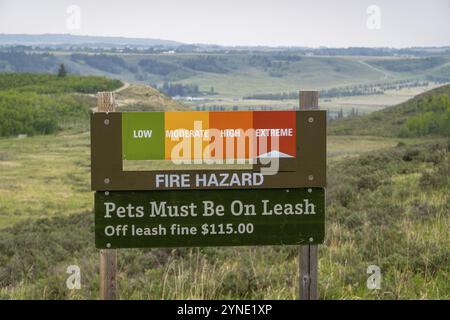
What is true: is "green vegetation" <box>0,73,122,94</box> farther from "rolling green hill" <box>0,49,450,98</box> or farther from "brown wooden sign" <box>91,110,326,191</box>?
"brown wooden sign" <box>91,110,326,191</box>

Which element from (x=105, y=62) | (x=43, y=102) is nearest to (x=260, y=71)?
(x=105, y=62)

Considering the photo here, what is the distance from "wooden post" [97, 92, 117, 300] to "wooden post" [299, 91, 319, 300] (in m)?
1.38

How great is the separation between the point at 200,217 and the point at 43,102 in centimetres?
7125

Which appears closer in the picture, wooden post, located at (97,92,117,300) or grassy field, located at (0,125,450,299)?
wooden post, located at (97,92,117,300)

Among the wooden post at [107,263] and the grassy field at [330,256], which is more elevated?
the wooden post at [107,263]

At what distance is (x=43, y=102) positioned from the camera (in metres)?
74.5

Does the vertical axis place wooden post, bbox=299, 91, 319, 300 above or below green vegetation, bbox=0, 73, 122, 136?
above

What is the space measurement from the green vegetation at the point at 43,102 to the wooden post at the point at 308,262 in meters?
60.0

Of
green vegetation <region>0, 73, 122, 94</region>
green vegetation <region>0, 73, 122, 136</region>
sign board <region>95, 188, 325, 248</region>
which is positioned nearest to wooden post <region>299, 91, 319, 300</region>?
sign board <region>95, 188, 325, 248</region>

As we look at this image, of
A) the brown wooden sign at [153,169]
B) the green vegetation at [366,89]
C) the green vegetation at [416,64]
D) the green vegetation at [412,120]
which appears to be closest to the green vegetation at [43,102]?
the green vegetation at [412,120]

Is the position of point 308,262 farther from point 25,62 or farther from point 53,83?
point 25,62

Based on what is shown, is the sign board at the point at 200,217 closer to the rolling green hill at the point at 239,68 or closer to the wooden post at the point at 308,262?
the wooden post at the point at 308,262

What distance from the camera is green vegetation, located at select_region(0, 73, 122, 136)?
66.9 metres

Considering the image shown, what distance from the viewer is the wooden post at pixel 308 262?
227 inches
